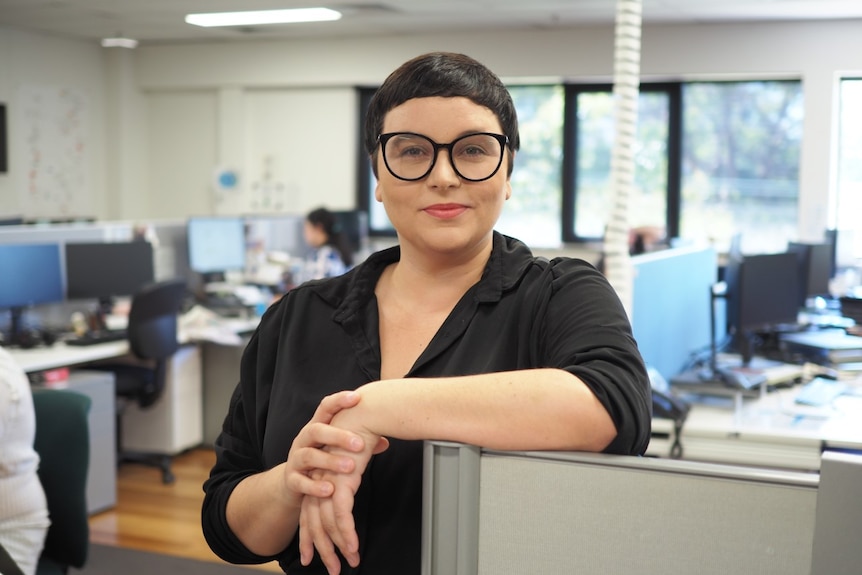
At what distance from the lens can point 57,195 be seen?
8773mm

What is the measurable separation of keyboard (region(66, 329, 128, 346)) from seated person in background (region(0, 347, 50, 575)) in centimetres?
221

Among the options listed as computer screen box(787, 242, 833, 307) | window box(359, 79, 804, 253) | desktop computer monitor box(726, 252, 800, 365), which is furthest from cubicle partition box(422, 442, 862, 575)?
window box(359, 79, 804, 253)

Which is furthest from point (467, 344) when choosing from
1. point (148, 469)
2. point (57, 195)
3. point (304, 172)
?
point (57, 195)

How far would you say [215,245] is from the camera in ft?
19.1

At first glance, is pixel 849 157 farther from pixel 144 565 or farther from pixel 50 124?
pixel 50 124

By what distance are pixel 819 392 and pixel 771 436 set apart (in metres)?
0.57

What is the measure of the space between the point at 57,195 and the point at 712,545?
897 cm

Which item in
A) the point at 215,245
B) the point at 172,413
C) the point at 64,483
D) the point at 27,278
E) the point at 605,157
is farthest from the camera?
the point at 605,157

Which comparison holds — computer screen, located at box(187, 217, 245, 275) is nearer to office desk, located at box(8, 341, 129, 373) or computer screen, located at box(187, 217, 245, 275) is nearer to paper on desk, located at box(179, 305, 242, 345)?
paper on desk, located at box(179, 305, 242, 345)

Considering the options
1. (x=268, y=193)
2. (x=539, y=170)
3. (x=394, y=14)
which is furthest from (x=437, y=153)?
(x=268, y=193)

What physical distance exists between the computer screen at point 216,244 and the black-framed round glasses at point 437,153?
4800 millimetres

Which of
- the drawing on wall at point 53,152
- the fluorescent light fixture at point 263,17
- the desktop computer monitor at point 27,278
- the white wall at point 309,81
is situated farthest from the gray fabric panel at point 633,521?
the drawing on wall at point 53,152

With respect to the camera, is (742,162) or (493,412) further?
(742,162)

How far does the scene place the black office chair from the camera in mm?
4344
